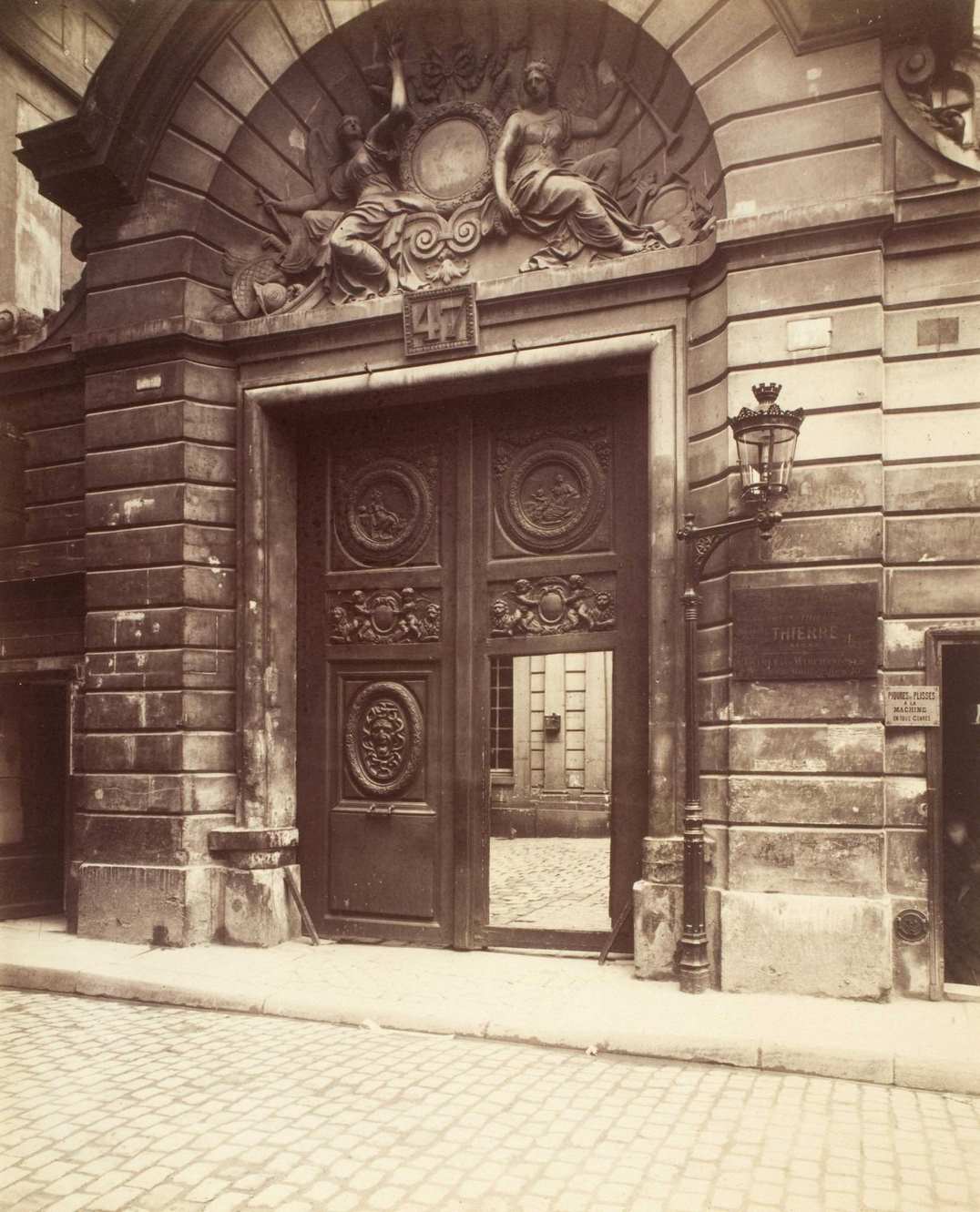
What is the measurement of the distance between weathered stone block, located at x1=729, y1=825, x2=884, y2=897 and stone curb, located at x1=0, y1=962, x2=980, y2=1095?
1.32 meters

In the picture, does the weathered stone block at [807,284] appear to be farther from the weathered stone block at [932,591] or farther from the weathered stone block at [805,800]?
the weathered stone block at [805,800]

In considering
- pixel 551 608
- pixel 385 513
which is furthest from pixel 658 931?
pixel 385 513

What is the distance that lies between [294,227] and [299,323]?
3.87 feet

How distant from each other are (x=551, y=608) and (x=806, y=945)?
3288mm

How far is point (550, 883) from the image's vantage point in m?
11.3

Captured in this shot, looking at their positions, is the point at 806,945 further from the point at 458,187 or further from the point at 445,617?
the point at 458,187

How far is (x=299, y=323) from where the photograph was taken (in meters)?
9.76

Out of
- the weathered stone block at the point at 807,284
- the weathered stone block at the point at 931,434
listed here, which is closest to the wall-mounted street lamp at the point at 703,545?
the weathered stone block at the point at 807,284

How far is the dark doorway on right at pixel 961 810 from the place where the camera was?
7523 millimetres

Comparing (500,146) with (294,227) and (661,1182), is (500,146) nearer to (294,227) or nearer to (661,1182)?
(294,227)

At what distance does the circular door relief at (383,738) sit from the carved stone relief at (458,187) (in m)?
3.57

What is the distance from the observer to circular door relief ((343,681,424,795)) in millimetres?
9688

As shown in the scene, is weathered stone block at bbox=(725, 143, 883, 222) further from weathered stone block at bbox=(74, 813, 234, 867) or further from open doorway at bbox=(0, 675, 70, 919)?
open doorway at bbox=(0, 675, 70, 919)

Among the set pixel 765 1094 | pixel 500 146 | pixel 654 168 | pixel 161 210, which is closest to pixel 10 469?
pixel 161 210
